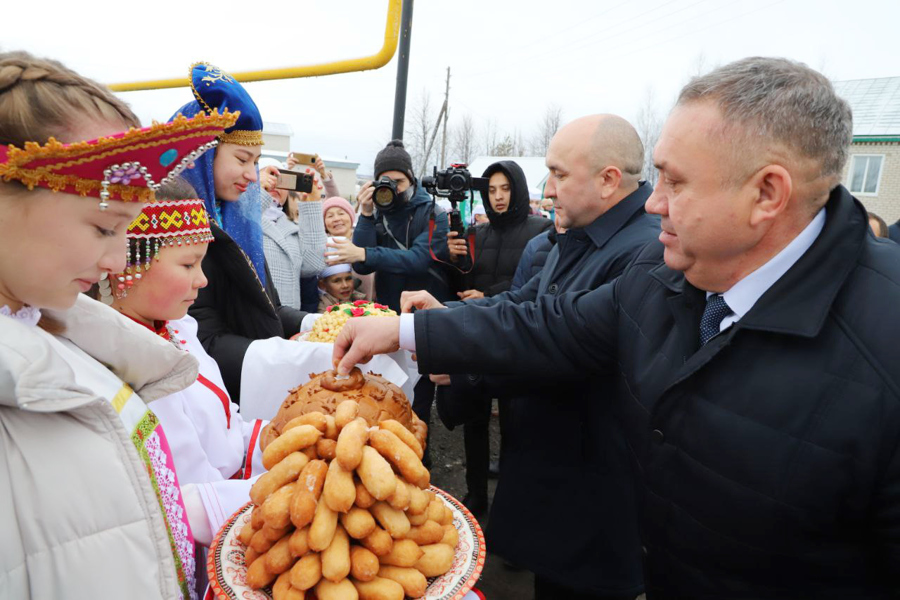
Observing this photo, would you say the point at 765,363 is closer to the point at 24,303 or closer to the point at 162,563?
the point at 162,563

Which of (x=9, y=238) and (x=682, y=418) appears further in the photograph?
(x=682, y=418)

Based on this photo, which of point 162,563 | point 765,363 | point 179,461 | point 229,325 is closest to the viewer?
point 162,563

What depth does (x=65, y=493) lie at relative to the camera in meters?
1.00

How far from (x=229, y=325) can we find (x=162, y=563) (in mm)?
1670

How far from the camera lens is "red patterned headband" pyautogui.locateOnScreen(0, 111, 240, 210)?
94 cm

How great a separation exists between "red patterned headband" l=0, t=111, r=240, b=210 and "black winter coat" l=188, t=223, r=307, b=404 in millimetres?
1244

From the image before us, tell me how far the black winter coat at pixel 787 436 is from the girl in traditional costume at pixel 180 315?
52.8 inches

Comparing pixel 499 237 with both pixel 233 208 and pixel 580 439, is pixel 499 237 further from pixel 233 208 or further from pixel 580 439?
pixel 580 439

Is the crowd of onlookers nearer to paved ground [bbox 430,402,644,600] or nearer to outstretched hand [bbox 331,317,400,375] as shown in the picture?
outstretched hand [bbox 331,317,400,375]

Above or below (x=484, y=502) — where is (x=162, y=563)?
above

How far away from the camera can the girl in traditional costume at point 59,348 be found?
963mm

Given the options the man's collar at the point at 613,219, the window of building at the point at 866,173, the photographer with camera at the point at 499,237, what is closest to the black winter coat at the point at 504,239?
the photographer with camera at the point at 499,237

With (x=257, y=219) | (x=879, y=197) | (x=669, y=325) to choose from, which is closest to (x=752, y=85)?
(x=669, y=325)

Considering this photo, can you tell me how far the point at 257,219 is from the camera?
3.16m
